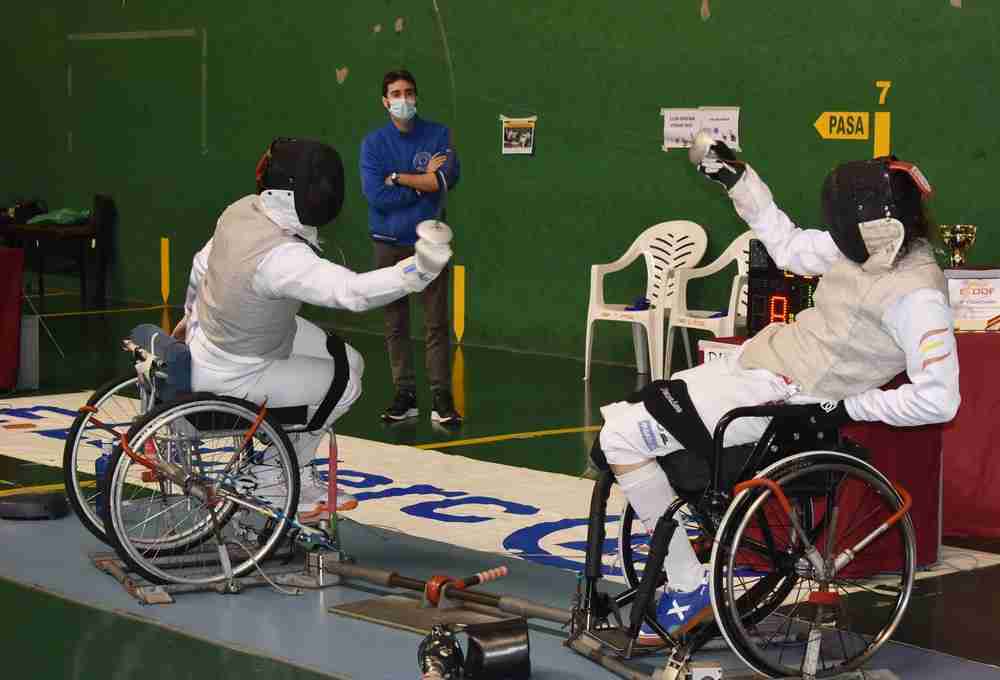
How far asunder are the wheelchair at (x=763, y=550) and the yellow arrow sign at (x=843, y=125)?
174 inches

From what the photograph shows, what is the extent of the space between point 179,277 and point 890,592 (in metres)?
8.51

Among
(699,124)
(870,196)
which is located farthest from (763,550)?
(699,124)

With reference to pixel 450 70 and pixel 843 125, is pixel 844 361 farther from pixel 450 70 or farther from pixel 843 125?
pixel 450 70

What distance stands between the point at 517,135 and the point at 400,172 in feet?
8.10

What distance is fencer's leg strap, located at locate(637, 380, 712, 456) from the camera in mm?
3746

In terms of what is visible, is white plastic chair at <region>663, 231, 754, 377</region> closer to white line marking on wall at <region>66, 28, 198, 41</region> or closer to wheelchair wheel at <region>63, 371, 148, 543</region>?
wheelchair wheel at <region>63, 371, 148, 543</region>

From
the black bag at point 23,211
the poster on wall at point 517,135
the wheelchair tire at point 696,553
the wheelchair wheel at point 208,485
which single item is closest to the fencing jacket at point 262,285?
the wheelchair wheel at point 208,485

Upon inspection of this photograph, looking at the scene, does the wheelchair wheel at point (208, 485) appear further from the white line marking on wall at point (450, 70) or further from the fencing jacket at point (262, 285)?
the white line marking on wall at point (450, 70)

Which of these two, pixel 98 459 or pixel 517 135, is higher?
pixel 517 135

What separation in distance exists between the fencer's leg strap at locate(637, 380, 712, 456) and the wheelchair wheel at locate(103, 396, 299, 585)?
1.16 m

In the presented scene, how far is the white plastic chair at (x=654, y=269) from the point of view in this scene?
8391mm

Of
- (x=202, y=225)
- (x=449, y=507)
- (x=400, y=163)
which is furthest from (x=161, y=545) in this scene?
(x=202, y=225)

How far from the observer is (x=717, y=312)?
Result: 841 centimetres

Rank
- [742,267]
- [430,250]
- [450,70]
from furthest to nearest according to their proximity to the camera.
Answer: [450,70] → [742,267] → [430,250]
